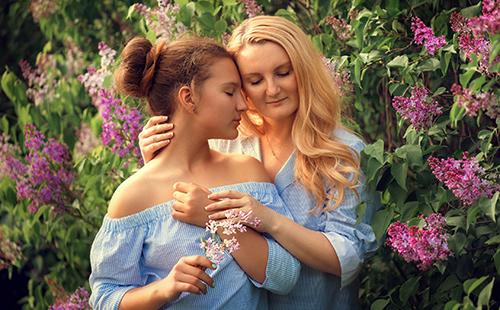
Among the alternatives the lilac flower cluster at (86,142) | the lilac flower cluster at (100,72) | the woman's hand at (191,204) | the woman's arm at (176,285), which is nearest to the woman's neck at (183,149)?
the woman's hand at (191,204)

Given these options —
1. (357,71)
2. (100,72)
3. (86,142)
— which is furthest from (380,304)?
(86,142)

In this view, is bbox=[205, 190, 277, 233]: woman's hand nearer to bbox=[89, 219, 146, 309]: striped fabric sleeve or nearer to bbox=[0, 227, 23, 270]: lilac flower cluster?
bbox=[89, 219, 146, 309]: striped fabric sleeve

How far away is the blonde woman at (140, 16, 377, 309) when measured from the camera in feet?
9.59

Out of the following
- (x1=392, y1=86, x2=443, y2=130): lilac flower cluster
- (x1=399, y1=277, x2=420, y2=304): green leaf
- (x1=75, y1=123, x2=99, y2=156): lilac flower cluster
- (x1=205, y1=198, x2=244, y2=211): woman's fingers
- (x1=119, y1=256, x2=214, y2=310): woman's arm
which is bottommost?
(x1=399, y1=277, x2=420, y2=304): green leaf

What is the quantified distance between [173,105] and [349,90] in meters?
0.61

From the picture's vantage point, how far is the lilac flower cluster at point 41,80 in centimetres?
418

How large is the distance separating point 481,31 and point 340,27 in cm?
95

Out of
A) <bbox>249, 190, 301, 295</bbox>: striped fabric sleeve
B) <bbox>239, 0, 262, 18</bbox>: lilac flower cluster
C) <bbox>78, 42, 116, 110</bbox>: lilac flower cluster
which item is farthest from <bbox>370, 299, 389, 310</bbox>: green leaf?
<bbox>78, 42, 116, 110</bbox>: lilac flower cluster

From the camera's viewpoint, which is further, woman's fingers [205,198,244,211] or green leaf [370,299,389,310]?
green leaf [370,299,389,310]

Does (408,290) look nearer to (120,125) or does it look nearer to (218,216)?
(218,216)

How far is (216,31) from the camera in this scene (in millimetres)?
3436

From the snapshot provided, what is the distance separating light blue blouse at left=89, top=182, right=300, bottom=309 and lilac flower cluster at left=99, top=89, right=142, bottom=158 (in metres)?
0.69

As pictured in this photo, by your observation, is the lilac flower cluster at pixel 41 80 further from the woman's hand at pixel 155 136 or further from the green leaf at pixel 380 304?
the green leaf at pixel 380 304

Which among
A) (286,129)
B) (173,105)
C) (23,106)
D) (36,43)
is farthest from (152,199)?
(36,43)
